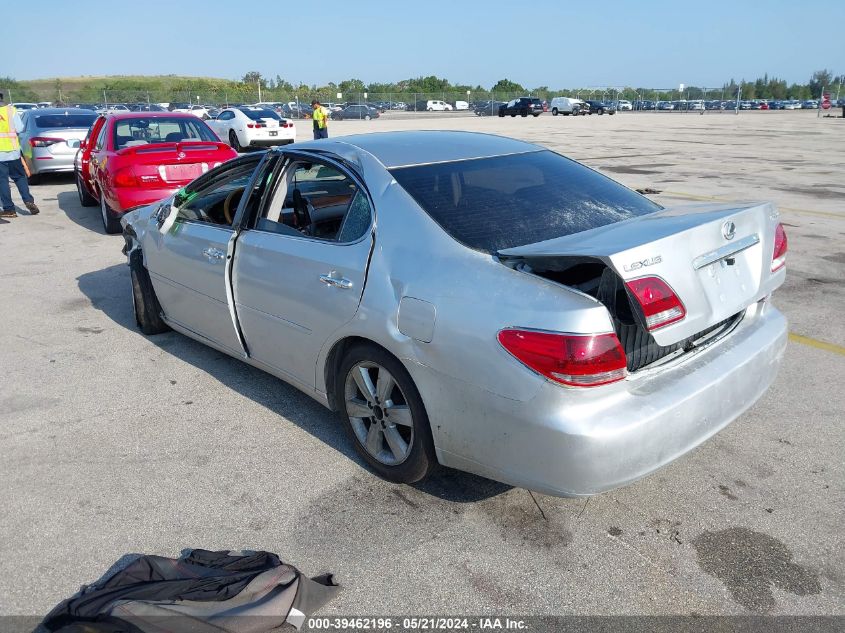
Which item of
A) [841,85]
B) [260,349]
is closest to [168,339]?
[260,349]

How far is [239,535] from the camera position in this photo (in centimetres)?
298

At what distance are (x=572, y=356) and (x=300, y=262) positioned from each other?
1.63 metres

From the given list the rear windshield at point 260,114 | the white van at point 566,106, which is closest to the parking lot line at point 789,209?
the rear windshield at point 260,114

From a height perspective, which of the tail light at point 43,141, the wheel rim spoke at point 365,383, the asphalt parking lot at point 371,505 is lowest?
the asphalt parking lot at point 371,505

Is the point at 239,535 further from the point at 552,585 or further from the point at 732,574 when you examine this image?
the point at 732,574

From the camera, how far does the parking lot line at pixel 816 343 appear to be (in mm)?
4855

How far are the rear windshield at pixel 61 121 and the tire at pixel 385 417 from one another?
13096mm

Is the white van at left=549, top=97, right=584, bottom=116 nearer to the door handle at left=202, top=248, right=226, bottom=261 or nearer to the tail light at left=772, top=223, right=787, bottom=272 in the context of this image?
the door handle at left=202, top=248, right=226, bottom=261

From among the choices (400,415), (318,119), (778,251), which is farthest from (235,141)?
(778,251)

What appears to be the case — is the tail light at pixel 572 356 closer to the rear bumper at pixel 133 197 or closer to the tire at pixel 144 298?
the tire at pixel 144 298

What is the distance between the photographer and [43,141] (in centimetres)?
1357

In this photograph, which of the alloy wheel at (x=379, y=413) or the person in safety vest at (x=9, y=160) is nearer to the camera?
the alloy wheel at (x=379, y=413)

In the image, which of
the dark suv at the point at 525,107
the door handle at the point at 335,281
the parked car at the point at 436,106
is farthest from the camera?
the parked car at the point at 436,106

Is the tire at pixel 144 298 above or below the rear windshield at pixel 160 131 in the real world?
below
